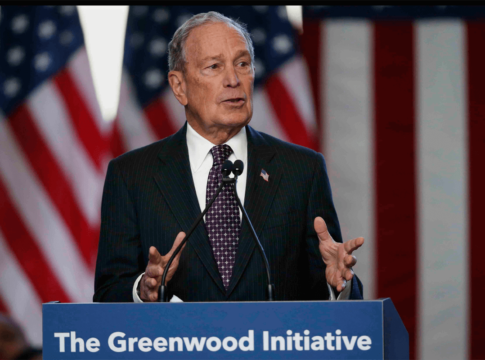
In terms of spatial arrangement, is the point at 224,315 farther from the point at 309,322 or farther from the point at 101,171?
the point at 101,171

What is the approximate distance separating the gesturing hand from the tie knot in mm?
494

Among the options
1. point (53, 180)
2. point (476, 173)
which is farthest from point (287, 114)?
point (53, 180)

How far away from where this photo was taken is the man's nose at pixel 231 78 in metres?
1.86

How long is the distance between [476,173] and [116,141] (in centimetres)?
214

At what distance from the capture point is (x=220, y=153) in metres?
1.89

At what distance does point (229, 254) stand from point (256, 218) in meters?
0.14

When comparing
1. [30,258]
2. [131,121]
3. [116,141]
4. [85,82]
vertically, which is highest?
[85,82]

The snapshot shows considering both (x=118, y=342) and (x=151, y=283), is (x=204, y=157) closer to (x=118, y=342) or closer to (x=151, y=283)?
(x=151, y=283)

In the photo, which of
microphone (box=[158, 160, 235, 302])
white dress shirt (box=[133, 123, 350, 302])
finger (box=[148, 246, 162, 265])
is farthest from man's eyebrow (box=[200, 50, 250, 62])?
finger (box=[148, 246, 162, 265])

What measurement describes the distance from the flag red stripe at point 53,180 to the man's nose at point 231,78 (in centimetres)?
192

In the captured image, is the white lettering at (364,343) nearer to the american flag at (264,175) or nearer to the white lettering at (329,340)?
the white lettering at (329,340)

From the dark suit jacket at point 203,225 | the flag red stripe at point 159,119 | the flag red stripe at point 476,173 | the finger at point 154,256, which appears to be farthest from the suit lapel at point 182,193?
the flag red stripe at point 476,173

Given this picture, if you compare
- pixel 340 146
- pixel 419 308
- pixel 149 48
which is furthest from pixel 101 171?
pixel 419 308

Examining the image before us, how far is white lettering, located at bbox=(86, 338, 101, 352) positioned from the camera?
3.68ft
